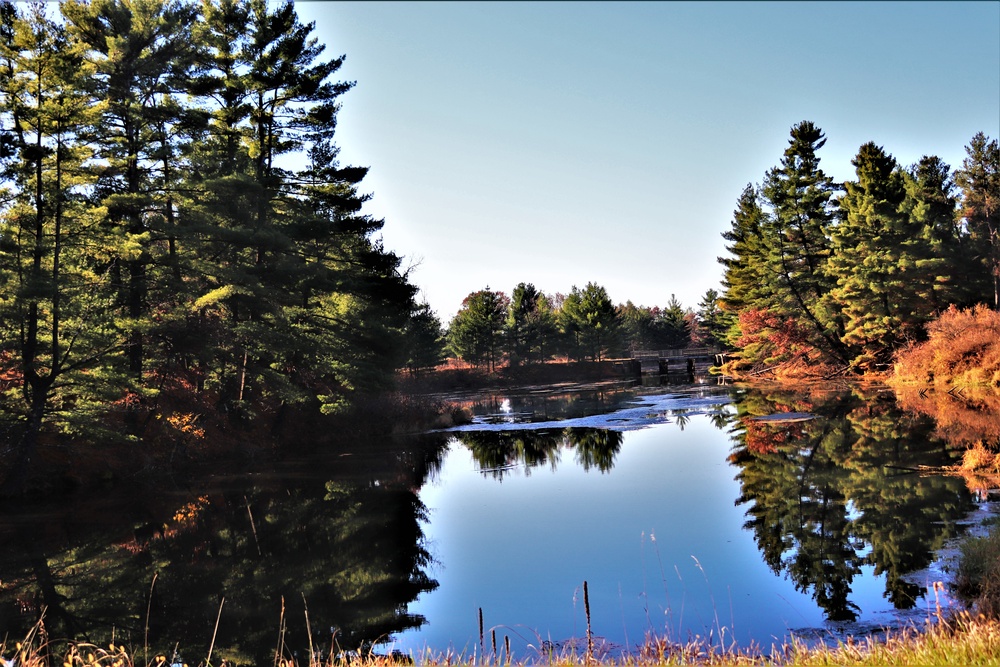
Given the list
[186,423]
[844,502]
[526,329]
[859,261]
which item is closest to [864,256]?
[859,261]

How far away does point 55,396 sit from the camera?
2297cm

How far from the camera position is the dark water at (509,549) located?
34.3 feet

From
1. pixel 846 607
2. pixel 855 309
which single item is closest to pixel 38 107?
pixel 846 607

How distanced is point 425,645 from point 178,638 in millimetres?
3832

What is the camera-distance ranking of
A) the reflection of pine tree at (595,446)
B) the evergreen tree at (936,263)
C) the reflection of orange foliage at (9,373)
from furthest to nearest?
the evergreen tree at (936,263), the reflection of pine tree at (595,446), the reflection of orange foliage at (9,373)

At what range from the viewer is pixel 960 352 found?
3588 centimetres

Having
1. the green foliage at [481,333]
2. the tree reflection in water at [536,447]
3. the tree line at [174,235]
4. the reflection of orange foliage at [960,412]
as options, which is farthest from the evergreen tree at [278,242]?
the green foliage at [481,333]

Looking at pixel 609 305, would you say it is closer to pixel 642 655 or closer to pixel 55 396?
pixel 55 396

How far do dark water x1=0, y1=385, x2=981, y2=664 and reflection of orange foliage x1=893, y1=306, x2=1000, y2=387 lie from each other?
10.4 meters

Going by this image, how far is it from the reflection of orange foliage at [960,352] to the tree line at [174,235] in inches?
1089

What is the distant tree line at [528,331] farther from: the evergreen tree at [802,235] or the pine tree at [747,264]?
the evergreen tree at [802,235]

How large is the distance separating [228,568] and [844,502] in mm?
13266

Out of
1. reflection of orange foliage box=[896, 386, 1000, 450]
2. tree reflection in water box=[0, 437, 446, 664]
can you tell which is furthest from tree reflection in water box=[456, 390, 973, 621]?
tree reflection in water box=[0, 437, 446, 664]

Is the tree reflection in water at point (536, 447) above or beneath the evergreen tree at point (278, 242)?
beneath
